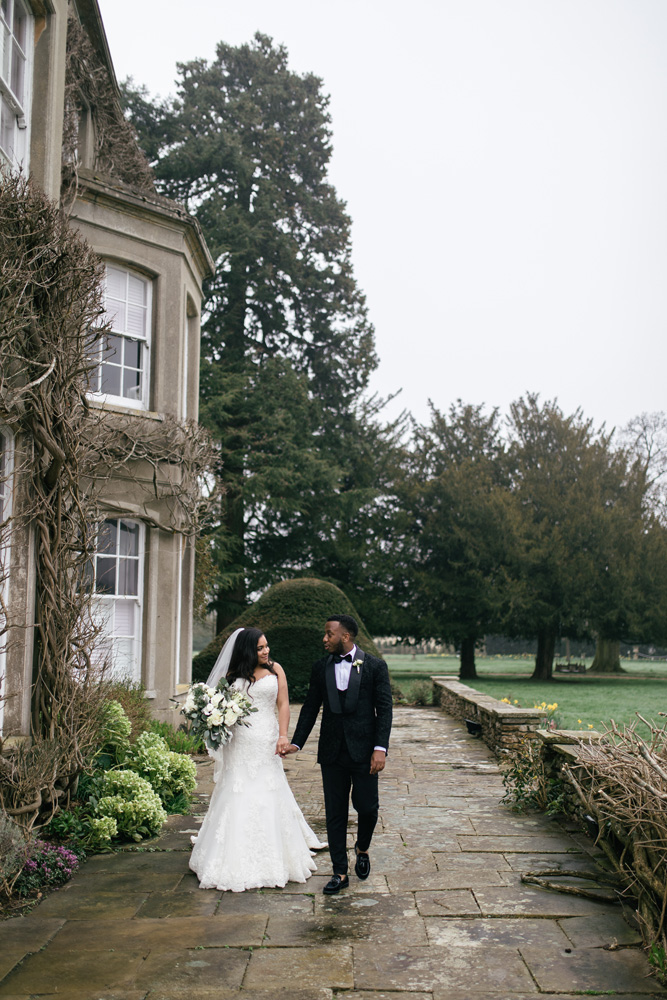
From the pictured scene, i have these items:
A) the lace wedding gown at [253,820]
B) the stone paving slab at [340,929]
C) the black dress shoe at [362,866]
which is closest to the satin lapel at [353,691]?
the lace wedding gown at [253,820]

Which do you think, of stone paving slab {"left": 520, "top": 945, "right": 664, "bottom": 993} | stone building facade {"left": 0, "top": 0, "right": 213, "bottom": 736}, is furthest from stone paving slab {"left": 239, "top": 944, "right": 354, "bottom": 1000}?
stone building facade {"left": 0, "top": 0, "right": 213, "bottom": 736}

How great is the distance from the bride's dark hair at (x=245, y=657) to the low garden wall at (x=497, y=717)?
4.25 m

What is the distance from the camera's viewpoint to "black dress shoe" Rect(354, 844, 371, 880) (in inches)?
249

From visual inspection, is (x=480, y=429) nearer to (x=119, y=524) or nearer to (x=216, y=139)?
(x=216, y=139)

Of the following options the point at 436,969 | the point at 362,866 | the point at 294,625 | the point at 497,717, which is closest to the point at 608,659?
the point at 294,625

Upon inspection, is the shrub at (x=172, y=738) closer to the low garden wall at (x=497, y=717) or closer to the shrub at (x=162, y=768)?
the shrub at (x=162, y=768)

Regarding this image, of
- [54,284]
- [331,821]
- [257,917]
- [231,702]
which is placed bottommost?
[257,917]

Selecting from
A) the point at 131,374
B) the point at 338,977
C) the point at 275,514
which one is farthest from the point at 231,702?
the point at 275,514

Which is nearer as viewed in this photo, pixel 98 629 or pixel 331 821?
pixel 331 821

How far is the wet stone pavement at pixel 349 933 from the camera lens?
4.38 m

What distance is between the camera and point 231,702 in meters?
6.59

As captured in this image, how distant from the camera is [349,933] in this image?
5152 millimetres

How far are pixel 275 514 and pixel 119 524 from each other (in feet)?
61.3

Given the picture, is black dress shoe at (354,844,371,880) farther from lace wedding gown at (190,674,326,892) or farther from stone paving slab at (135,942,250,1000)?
stone paving slab at (135,942,250,1000)
